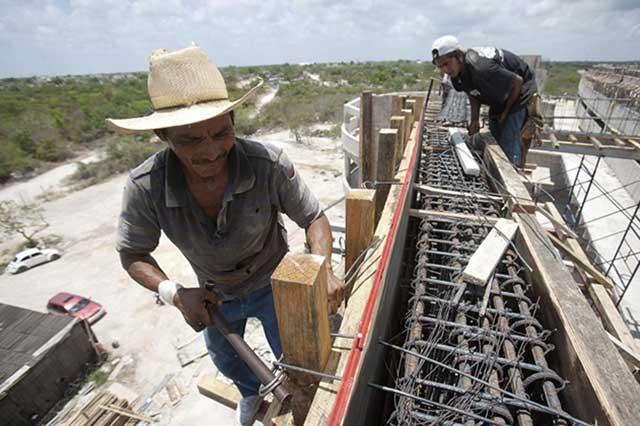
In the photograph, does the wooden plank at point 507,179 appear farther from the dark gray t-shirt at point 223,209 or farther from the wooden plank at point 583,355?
the dark gray t-shirt at point 223,209

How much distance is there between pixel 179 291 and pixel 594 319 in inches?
93.7

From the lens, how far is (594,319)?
5.84 ft

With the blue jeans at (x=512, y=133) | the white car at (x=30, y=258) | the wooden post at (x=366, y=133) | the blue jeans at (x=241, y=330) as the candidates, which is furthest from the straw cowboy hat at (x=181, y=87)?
the white car at (x=30, y=258)

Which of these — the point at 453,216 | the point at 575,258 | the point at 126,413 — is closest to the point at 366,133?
the point at 453,216

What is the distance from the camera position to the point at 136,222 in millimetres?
2074

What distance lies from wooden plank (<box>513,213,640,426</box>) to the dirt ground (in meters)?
4.03

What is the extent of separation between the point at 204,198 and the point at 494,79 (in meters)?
4.72

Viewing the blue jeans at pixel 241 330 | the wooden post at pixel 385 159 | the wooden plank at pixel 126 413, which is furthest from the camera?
the wooden plank at pixel 126 413

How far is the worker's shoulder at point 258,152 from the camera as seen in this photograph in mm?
2166

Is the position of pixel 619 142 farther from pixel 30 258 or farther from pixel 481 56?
pixel 30 258

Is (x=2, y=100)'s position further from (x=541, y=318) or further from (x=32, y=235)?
(x=541, y=318)

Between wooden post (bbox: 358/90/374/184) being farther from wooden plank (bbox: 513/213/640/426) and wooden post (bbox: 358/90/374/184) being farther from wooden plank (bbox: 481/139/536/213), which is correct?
wooden plank (bbox: 513/213/640/426)

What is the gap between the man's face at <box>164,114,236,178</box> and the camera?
1.76 m

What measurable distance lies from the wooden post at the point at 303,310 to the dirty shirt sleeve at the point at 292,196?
111 cm
